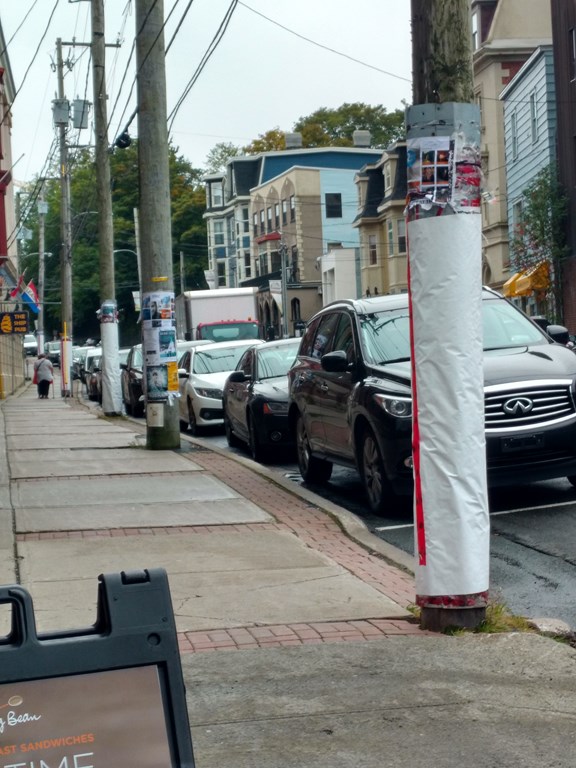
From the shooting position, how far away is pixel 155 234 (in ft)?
55.5

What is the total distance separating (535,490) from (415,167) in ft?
18.5

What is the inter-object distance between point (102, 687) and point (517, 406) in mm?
7635

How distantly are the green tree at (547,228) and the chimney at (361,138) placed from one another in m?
47.1

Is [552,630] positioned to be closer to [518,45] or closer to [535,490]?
[535,490]

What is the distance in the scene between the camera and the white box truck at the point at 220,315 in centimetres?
4069

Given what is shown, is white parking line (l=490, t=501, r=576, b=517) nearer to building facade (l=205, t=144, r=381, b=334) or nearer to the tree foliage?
building facade (l=205, t=144, r=381, b=334)

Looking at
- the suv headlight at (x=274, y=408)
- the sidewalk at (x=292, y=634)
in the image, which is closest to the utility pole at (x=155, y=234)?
the suv headlight at (x=274, y=408)

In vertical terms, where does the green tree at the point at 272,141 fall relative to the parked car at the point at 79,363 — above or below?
above

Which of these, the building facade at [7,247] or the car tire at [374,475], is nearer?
the car tire at [374,475]

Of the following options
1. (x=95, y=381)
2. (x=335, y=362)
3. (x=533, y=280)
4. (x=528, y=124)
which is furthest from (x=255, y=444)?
(x=528, y=124)

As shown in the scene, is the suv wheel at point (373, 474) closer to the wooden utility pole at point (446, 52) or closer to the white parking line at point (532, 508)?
the white parking line at point (532, 508)

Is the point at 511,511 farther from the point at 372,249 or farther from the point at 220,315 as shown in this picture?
the point at 372,249

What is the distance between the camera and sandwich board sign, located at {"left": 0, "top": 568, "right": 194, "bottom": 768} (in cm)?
280

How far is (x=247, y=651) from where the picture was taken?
5.92 meters
